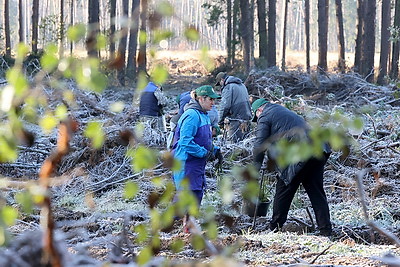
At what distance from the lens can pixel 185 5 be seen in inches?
4902

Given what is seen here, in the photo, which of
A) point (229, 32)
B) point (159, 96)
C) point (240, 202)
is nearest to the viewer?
point (240, 202)

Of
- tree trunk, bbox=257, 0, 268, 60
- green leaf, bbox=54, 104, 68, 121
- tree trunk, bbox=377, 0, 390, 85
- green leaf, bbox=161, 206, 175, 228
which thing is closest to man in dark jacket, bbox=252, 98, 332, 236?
green leaf, bbox=161, 206, 175, 228

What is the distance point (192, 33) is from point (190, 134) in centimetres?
540

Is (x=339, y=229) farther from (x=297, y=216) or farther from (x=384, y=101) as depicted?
(x=384, y=101)

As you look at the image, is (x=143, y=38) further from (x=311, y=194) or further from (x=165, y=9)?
(x=311, y=194)

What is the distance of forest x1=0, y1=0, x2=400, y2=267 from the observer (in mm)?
2428

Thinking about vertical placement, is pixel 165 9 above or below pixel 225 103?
above

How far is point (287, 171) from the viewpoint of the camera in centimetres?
807

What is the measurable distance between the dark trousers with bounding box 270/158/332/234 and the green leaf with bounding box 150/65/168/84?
577 centimetres

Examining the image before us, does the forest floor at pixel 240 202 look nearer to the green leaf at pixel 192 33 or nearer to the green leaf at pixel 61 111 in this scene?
the green leaf at pixel 61 111

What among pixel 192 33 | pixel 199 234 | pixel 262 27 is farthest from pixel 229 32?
pixel 192 33

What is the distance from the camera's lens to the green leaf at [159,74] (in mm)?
2367

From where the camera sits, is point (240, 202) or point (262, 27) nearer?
point (240, 202)

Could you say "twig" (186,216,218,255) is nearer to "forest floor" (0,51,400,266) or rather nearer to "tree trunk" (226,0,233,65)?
"forest floor" (0,51,400,266)
